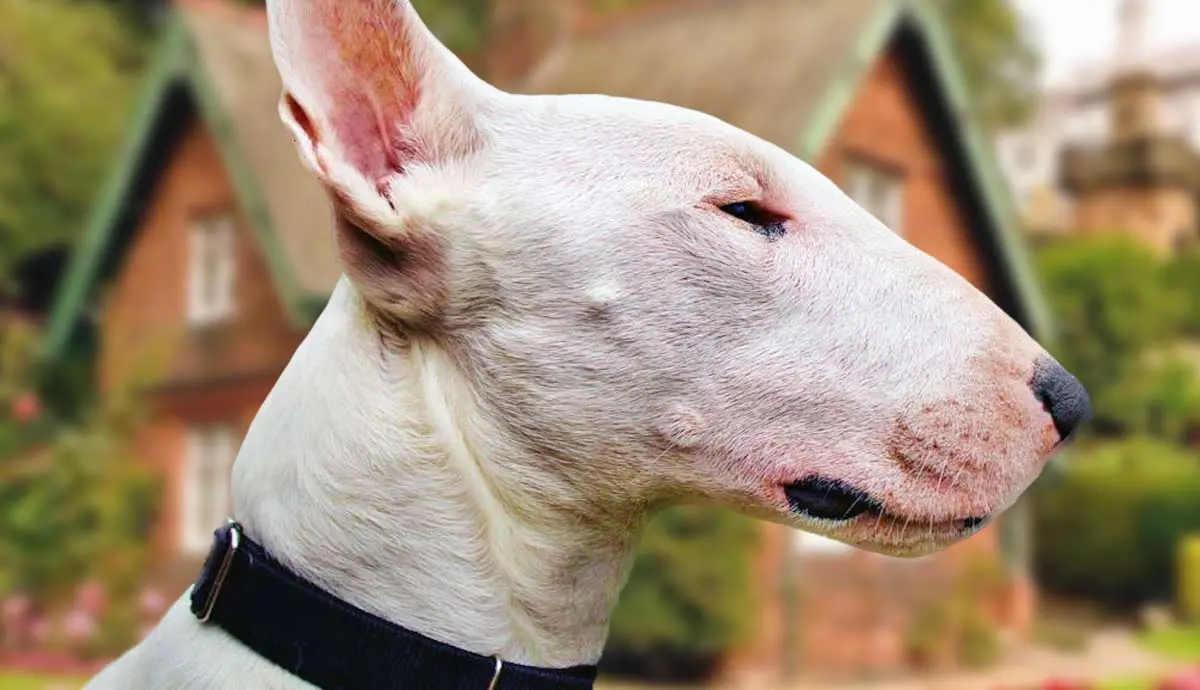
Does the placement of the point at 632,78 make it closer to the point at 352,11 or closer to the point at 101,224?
the point at 101,224

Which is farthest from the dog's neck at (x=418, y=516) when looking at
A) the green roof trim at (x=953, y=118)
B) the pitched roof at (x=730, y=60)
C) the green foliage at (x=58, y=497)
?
the green foliage at (x=58, y=497)

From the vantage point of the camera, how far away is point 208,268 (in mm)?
13578

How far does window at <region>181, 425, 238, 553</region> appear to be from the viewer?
43.0 feet

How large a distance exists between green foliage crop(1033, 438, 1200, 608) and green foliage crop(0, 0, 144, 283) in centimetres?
1384

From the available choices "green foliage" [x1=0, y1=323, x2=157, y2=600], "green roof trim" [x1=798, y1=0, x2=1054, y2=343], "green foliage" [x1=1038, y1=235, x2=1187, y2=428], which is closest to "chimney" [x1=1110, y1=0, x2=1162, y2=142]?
"green foliage" [x1=1038, y1=235, x2=1187, y2=428]

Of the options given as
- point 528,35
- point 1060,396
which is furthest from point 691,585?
point 1060,396

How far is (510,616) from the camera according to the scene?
60.4 inches

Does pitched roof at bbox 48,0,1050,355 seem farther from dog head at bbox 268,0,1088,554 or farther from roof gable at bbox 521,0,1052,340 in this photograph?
dog head at bbox 268,0,1088,554

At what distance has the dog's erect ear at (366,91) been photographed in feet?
4.80

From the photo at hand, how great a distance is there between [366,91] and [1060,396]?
0.93m

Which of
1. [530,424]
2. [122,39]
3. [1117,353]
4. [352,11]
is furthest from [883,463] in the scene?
[1117,353]

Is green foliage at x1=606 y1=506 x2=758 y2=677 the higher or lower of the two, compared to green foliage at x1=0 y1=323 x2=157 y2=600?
lower

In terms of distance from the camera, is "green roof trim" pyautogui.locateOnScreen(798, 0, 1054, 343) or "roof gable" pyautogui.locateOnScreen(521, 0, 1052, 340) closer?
"roof gable" pyautogui.locateOnScreen(521, 0, 1052, 340)

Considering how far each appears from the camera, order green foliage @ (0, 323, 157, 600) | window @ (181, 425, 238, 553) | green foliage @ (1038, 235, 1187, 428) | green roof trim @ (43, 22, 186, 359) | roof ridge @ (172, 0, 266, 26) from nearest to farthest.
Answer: green foliage @ (0, 323, 157, 600) < window @ (181, 425, 238, 553) < green roof trim @ (43, 22, 186, 359) < roof ridge @ (172, 0, 266, 26) < green foliage @ (1038, 235, 1187, 428)
